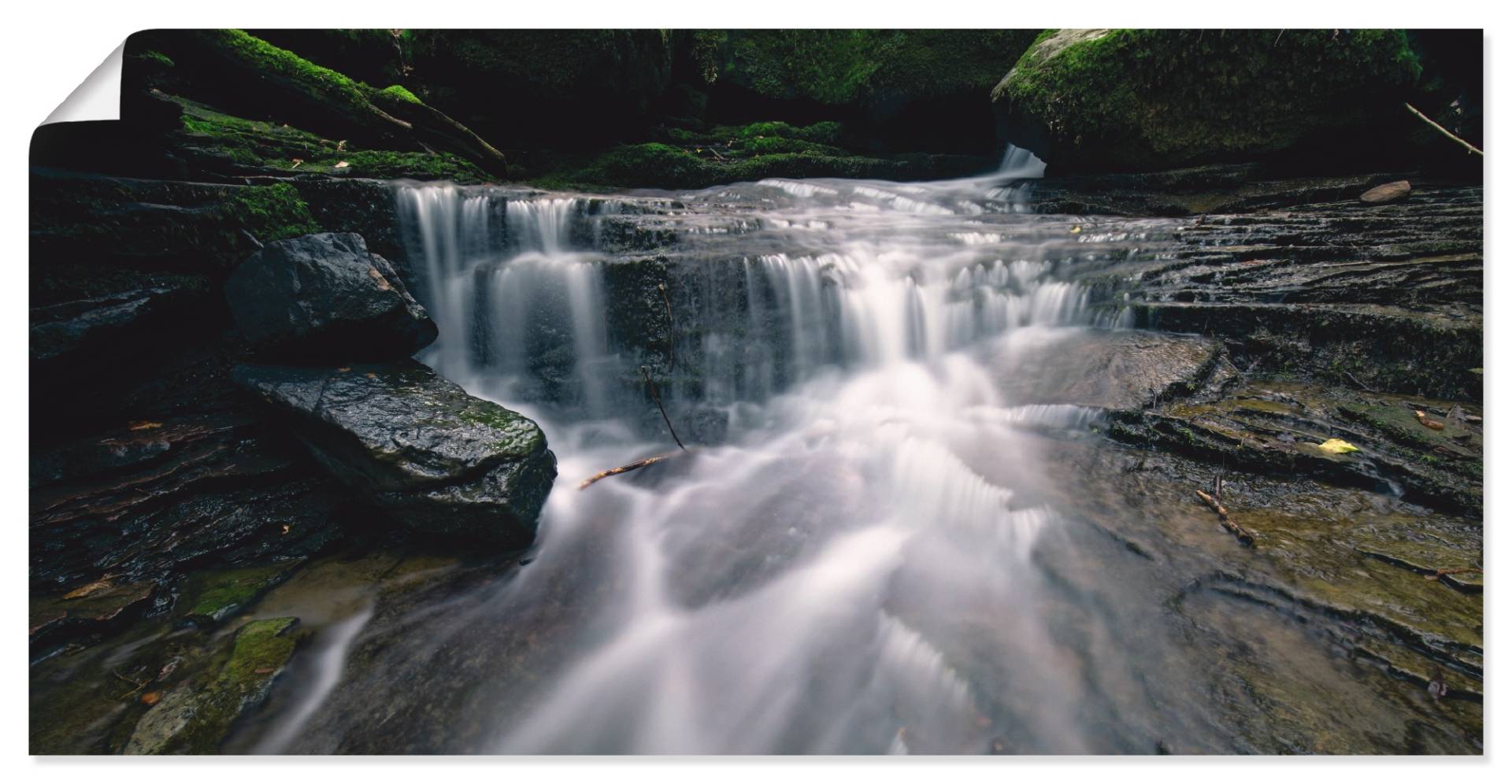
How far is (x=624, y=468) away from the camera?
3139 millimetres

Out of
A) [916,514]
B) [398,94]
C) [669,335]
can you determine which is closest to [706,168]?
[398,94]

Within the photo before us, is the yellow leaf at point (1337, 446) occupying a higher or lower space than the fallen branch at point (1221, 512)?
higher

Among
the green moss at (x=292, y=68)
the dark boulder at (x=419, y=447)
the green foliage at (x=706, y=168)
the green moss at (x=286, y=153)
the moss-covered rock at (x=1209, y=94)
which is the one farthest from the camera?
the green foliage at (x=706, y=168)

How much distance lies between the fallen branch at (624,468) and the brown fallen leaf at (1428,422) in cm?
345

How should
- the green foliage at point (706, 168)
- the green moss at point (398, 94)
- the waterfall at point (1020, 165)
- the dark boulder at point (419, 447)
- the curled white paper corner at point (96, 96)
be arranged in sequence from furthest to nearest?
the waterfall at point (1020, 165) → the green foliage at point (706, 168) → the green moss at point (398, 94) → the dark boulder at point (419, 447) → the curled white paper corner at point (96, 96)

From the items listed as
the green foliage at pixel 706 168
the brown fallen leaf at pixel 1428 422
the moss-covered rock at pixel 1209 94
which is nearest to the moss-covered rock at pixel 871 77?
the green foliage at pixel 706 168

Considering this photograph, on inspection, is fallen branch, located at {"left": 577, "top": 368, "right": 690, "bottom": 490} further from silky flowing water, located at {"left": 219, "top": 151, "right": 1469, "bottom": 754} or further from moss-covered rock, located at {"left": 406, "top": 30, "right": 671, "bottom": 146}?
moss-covered rock, located at {"left": 406, "top": 30, "right": 671, "bottom": 146}

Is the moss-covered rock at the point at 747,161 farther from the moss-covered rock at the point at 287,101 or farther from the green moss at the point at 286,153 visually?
the green moss at the point at 286,153

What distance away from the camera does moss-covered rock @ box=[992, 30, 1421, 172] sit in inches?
184

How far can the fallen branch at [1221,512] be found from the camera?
188cm

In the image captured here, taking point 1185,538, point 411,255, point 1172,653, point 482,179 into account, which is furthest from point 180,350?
point 1185,538

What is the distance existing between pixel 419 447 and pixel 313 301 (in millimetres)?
1035

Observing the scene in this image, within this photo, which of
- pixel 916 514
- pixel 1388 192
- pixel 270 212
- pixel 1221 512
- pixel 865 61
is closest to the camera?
pixel 1221 512

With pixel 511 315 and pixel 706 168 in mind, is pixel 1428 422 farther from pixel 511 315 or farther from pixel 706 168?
pixel 706 168
